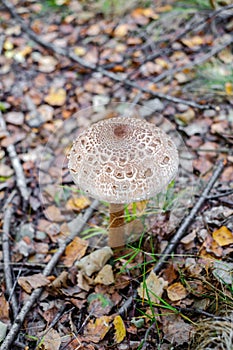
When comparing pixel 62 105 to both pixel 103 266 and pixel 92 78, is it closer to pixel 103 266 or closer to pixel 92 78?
pixel 92 78

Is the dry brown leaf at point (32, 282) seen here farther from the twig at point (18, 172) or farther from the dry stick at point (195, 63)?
the dry stick at point (195, 63)

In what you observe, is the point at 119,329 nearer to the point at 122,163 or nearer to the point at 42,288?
the point at 42,288

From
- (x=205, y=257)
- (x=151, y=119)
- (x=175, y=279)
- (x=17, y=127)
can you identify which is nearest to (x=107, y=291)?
(x=175, y=279)

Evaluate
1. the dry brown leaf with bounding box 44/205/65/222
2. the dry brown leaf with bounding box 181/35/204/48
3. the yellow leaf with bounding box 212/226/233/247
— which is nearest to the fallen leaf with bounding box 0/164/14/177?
the dry brown leaf with bounding box 44/205/65/222

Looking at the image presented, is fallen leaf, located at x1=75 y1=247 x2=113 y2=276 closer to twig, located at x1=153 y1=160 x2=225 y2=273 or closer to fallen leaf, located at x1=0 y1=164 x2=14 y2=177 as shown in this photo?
twig, located at x1=153 y1=160 x2=225 y2=273

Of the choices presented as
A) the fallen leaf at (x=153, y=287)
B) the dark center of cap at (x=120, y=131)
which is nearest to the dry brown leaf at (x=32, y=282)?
the fallen leaf at (x=153, y=287)
